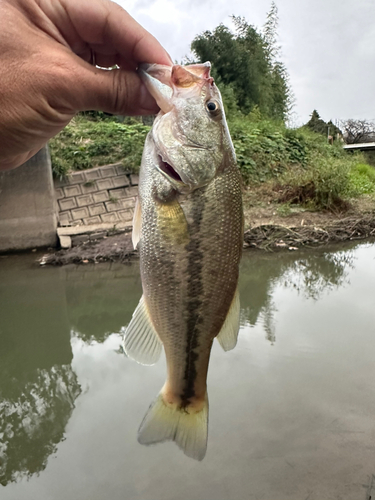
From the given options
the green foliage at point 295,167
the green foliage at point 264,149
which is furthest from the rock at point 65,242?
the green foliage at point 264,149

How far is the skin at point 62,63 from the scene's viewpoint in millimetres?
1467

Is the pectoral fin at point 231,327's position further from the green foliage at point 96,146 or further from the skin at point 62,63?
the green foliage at point 96,146

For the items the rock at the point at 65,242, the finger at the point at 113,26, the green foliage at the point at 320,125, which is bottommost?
the rock at the point at 65,242

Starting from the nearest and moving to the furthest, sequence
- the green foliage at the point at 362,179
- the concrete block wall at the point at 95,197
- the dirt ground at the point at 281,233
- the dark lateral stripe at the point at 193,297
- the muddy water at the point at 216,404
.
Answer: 1. the dark lateral stripe at the point at 193,297
2. the muddy water at the point at 216,404
3. the dirt ground at the point at 281,233
4. the concrete block wall at the point at 95,197
5. the green foliage at the point at 362,179

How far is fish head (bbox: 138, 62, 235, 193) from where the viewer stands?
144 cm

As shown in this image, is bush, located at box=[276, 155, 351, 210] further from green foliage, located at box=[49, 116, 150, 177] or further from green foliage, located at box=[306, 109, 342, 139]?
green foliage, located at box=[306, 109, 342, 139]

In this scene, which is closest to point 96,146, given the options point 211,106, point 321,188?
point 321,188

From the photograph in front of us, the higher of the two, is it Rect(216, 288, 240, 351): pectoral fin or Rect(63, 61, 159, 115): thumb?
Rect(63, 61, 159, 115): thumb

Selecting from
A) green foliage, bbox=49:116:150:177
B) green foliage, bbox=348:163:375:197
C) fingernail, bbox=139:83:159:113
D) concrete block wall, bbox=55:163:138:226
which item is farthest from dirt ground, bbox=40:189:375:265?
fingernail, bbox=139:83:159:113

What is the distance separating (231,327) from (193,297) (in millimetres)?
205

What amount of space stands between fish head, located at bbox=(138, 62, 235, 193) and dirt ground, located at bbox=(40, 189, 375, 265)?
5.69m

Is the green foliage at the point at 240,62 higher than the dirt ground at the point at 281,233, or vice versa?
the green foliage at the point at 240,62

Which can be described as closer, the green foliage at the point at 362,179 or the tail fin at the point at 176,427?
the tail fin at the point at 176,427

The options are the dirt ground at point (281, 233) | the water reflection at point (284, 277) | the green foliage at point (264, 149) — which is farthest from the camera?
the green foliage at point (264, 149)
